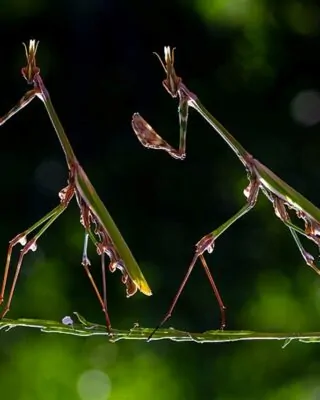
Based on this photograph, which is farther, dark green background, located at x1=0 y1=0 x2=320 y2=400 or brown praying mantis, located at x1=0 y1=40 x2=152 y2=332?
dark green background, located at x1=0 y1=0 x2=320 y2=400

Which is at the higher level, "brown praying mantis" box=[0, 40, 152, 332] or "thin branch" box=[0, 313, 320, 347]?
"brown praying mantis" box=[0, 40, 152, 332]

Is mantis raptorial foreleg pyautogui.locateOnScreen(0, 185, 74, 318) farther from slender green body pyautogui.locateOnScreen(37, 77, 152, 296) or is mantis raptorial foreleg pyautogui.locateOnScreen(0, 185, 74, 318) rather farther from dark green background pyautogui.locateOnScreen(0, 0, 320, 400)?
dark green background pyautogui.locateOnScreen(0, 0, 320, 400)

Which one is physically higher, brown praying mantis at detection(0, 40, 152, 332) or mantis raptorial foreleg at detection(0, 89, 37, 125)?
mantis raptorial foreleg at detection(0, 89, 37, 125)

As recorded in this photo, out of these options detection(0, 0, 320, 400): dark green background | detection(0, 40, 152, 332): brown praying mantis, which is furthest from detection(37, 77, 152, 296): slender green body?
detection(0, 0, 320, 400): dark green background

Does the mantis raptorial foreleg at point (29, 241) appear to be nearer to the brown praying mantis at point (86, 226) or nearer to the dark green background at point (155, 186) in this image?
the brown praying mantis at point (86, 226)

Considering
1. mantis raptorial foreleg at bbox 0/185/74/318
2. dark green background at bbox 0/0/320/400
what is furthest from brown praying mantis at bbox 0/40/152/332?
dark green background at bbox 0/0/320/400

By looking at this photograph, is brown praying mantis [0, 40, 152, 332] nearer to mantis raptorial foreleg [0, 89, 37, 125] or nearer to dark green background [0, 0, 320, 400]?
mantis raptorial foreleg [0, 89, 37, 125]

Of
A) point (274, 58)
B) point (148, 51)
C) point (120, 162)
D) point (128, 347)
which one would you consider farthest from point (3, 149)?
point (274, 58)

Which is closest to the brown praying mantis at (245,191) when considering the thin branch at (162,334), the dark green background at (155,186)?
the thin branch at (162,334)

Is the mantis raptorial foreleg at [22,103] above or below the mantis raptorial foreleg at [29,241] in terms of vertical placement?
above
